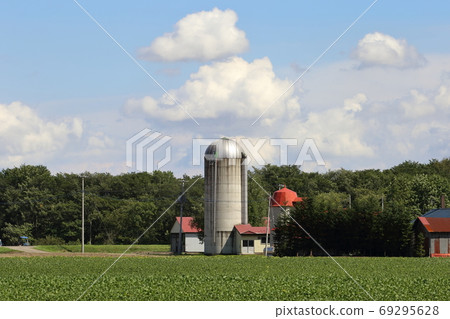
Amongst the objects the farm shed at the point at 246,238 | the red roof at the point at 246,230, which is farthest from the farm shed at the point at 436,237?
the farm shed at the point at 246,238

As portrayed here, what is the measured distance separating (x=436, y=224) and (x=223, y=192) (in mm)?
21688

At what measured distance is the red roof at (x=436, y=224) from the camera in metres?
65.5

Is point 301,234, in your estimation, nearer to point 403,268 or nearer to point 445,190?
point 403,268

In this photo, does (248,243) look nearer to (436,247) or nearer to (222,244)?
(222,244)

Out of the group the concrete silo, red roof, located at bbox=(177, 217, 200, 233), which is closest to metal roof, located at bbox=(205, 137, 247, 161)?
the concrete silo

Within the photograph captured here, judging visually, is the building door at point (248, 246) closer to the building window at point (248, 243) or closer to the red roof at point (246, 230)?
the building window at point (248, 243)

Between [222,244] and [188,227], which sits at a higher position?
[188,227]

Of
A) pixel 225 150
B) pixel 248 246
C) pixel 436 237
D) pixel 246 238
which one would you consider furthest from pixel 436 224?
pixel 225 150

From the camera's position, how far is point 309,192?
129 meters

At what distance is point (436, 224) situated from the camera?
66500 millimetres

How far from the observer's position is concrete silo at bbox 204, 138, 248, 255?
7512cm

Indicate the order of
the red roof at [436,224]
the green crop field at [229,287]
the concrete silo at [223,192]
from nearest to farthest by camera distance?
the green crop field at [229,287], the red roof at [436,224], the concrete silo at [223,192]

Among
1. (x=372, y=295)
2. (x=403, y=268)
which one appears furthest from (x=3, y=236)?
(x=372, y=295)

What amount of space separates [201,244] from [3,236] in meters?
35.8
